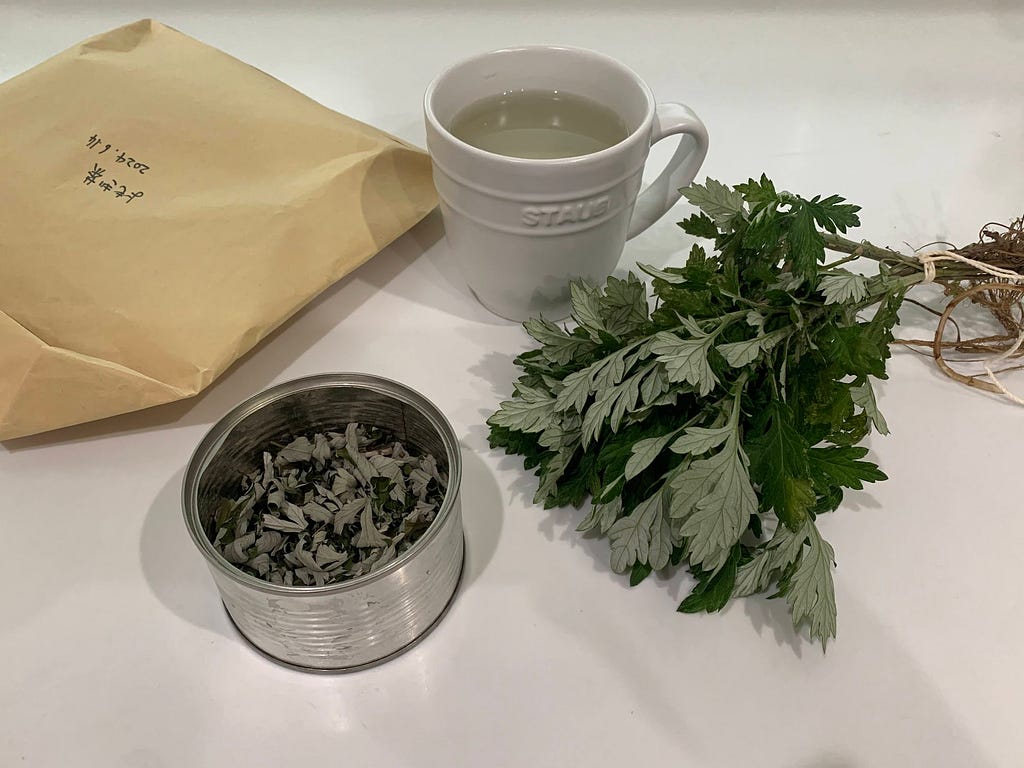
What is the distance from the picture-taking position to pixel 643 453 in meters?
0.62

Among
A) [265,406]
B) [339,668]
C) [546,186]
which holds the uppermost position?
[546,186]

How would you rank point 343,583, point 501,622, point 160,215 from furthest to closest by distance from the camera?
point 160,215 < point 501,622 < point 343,583

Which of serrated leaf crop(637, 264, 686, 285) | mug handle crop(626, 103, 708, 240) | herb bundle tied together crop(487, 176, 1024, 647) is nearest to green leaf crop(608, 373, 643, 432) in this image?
herb bundle tied together crop(487, 176, 1024, 647)

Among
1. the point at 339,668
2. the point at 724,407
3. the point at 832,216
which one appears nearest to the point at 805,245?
the point at 832,216

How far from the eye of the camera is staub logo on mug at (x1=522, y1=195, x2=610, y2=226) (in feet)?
2.45

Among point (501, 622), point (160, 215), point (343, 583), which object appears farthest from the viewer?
point (160, 215)

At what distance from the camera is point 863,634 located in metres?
0.65

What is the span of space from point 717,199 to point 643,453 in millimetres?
253

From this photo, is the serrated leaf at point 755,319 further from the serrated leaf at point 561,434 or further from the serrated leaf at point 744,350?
the serrated leaf at point 561,434

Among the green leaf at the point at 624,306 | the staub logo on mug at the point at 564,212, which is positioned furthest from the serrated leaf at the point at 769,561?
the staub logo on mug at the point at 564,212

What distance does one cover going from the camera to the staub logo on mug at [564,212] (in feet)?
2.45

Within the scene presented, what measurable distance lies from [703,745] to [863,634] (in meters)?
0.16

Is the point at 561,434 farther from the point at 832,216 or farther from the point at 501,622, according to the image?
the point at 832,216

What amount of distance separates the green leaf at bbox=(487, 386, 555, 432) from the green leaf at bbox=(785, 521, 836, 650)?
217 millimetres
